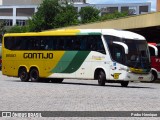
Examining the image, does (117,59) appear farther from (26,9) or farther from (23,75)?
(26,9)

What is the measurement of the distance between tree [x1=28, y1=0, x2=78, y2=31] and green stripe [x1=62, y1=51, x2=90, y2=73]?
66.7 m

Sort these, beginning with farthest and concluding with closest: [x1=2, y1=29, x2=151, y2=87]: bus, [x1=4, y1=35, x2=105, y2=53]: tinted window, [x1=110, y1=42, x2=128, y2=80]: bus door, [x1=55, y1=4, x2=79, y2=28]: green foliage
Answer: [x1=55, y1=4, x2=79, y2=28]: green foliage < [x1=4, y1=35, x2=105, y2=53]: tinted window < [x1=2, y1=29, x2=151, y2=87]: bus < [x1=110, y1=42, x2=128, y2=80]: bus door

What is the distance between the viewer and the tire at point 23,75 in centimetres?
3158

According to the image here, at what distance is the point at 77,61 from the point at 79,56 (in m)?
Answer: 0.35

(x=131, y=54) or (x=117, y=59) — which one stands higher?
(x=131, y=54)

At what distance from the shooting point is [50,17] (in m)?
98.3

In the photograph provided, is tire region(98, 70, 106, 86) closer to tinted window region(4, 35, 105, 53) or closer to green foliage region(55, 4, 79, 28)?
tinted window region(4, 35, 105, 53)

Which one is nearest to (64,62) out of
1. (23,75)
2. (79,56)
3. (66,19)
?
(79,56)

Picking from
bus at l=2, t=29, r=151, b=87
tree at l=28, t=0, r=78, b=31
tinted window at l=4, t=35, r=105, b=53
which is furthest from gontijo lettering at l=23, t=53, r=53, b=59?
tree at l=28, t=0, r=78, b=31

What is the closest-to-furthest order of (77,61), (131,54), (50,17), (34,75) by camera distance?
1. (131,54)
2. (77,61)
3. (34,75)
4. (50,17)

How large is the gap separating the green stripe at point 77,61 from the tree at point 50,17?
6675 cm

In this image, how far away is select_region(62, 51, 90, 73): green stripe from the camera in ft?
94.2

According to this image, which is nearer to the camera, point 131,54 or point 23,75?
point 131,54

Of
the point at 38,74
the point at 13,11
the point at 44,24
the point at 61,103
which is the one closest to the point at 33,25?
the point at 44,24
